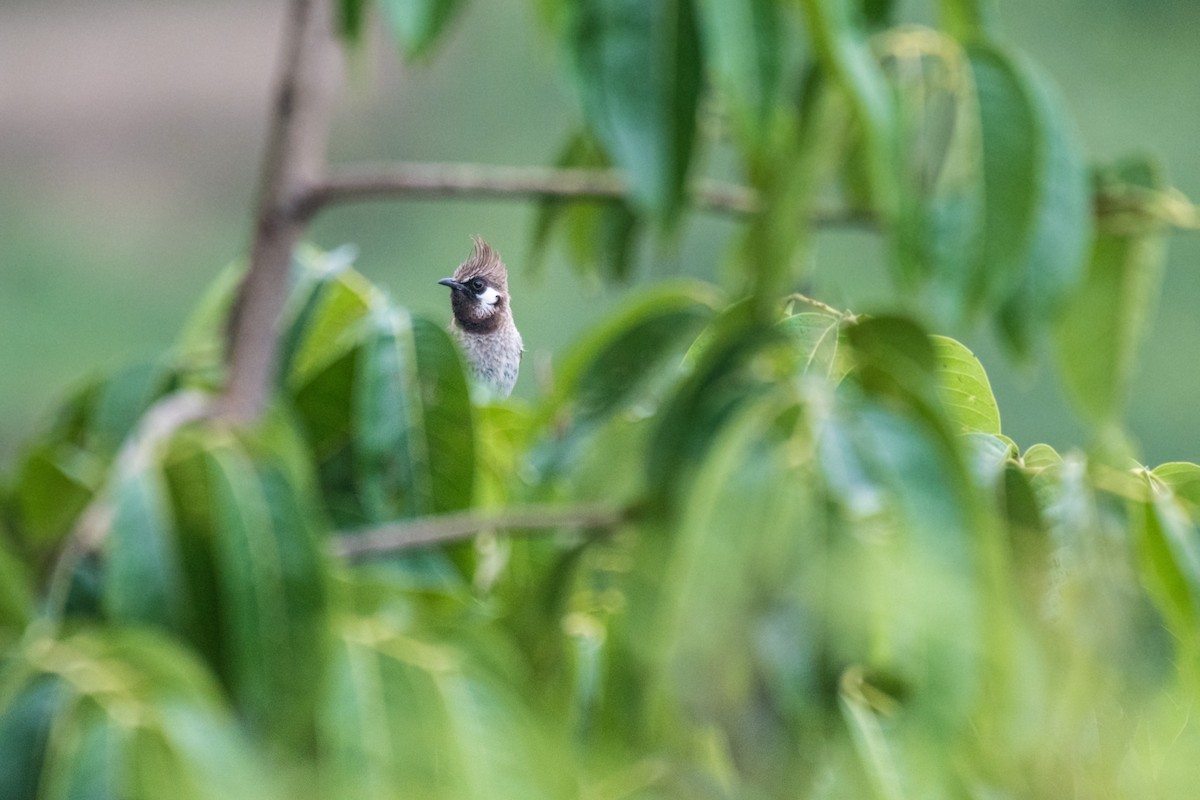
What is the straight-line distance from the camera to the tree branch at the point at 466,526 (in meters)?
0.33

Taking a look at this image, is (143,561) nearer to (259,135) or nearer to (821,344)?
(821,344)

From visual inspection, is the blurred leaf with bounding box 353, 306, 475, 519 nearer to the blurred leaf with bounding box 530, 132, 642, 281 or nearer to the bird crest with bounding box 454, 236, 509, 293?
the blurred leaf with bounding box 530, 132, 642, 281

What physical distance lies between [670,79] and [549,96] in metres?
3.88

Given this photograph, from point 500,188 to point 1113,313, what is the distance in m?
0.16

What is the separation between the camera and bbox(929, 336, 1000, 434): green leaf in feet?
1.52

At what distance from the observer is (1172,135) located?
16.9 ft

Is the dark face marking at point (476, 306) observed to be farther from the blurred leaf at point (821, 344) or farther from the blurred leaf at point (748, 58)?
the blurred leaf at point (748, 58)

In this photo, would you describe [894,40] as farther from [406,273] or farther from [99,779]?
[406,273]

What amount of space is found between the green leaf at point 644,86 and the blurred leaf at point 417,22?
0.03m

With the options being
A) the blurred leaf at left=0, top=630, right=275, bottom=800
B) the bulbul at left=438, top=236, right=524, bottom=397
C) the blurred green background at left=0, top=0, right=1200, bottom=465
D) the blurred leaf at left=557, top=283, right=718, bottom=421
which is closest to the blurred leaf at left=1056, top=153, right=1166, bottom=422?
the blurred leaf at left=557, top=283, right=718, bottom=421

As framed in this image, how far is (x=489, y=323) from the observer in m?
0.90

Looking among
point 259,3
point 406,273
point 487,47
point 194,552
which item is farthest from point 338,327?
point 259,3

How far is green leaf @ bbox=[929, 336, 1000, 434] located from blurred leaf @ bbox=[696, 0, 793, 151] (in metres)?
0.19

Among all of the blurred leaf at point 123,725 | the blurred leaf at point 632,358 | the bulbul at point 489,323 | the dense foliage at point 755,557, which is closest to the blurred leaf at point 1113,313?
the dense foliage at point 755,557
